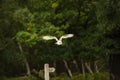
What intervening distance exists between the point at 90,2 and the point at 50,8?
195cm

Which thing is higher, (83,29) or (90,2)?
(90,2)

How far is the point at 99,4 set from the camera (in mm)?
13680

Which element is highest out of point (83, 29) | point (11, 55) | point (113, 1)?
point (113, 1)

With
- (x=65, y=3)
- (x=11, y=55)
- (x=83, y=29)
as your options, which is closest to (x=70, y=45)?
(x=83, y=29)

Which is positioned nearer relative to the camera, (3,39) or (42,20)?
(42,20)

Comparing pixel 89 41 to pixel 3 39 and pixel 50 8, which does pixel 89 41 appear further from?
pixel 3 39

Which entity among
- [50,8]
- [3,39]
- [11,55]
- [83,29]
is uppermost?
[50,8]

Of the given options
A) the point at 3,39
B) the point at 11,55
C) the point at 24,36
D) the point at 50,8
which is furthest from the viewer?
the point at 11,55

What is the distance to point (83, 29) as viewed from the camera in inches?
666

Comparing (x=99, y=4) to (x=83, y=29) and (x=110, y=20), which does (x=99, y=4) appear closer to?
(x=110, y=20)

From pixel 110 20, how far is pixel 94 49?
3.09m

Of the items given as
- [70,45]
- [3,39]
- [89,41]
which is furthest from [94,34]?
[3,39]

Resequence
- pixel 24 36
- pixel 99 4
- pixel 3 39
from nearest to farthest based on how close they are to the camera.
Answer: pixel 99 4 < pixel 24 36 < pixel 3 39

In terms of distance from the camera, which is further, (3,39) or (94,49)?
(3,39)
